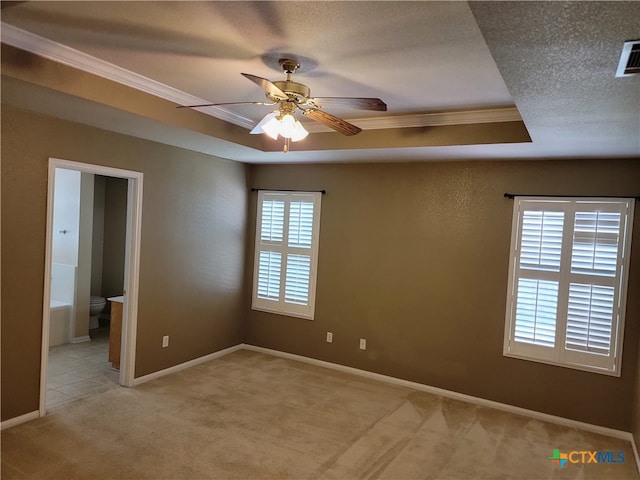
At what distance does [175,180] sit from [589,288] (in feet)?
13.4

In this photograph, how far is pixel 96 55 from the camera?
2.82 m

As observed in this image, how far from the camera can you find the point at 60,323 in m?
5.61

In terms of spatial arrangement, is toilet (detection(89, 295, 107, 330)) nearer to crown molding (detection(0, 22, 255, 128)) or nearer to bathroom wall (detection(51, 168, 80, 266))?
bathroom wall (detection(51, 168, 80, 266))

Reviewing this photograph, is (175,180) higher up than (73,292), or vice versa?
(175,180)

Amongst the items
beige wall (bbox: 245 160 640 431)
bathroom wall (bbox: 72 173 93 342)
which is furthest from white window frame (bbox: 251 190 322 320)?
bathroom wall (bbox: 72 173 93 342)

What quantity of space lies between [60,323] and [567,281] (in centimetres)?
572

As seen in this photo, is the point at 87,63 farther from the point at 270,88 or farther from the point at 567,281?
the point at 567,281

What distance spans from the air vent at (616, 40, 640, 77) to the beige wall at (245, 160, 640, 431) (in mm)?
2418

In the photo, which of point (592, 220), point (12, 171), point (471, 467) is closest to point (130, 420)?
point (12, 171)

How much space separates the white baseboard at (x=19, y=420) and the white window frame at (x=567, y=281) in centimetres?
411

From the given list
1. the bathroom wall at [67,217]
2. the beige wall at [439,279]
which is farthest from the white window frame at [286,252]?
the bathroom wall at [67,217]

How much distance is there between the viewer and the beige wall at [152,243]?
3352 mm

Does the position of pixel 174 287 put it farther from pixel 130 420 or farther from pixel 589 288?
pixel 589 288

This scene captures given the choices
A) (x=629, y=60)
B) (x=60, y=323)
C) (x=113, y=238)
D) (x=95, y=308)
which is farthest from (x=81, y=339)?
(x=629, y=60)
